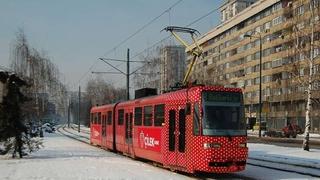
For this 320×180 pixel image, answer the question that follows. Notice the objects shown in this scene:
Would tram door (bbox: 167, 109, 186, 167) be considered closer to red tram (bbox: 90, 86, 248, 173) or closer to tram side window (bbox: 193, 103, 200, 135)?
red tram (bbox: 90, 86, 248, 173)

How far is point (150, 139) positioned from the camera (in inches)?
824

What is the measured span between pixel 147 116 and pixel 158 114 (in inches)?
62.8

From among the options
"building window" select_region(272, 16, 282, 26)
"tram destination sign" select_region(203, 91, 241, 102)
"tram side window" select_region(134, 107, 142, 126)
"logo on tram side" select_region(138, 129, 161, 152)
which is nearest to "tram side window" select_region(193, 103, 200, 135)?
"tram destination sign" select_region(203, 91, 241, 102)

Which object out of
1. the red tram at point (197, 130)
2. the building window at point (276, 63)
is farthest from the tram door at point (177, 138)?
the building window at point (276, 63)

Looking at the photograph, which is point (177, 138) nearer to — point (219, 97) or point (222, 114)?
point (222, 114)

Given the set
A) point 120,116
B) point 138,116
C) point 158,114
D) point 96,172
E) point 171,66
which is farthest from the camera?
point 171,66

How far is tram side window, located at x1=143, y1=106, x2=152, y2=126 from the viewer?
21.2m

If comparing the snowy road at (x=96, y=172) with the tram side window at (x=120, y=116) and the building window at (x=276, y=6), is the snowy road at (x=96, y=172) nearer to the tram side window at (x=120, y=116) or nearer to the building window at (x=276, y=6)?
the tram side window at (x=120, y=116)

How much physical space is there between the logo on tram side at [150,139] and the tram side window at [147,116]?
280mm

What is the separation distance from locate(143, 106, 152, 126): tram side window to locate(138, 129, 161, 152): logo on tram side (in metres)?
0.28

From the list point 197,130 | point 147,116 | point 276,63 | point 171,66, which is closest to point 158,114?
point 147,116

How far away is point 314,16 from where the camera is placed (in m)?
30.9

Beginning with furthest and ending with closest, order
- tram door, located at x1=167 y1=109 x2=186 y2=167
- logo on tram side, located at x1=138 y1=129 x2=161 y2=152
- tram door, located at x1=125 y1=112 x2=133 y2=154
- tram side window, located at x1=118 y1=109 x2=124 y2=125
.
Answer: tram side window, located at x1=118 y1=109 x2=124 y2=125 → tram door, located at x1=125 y1=112 x2=133 y2=154 → logo on tram side, located at x1=138 y1=129 x2=161 y2=152 → tram door, located at x1=167 y1=109 x2=186 y2=167

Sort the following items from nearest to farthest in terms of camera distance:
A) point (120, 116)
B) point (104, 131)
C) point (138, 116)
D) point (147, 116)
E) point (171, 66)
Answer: point (147, 116)
point (138, 116)
point (120, 116)
point (104, 131)
point (171, 66)
